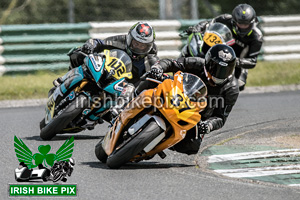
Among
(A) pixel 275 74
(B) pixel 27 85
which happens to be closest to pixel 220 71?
(B) pixel 27 85

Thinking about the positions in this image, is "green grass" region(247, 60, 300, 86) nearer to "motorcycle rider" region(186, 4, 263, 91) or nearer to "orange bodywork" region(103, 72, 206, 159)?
"motorcycle rider" region(186, 4, 263, 91)

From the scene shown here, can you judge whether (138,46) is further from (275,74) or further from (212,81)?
(275,74)

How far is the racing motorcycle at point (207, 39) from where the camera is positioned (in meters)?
11.5

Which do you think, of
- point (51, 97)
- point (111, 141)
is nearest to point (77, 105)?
point (51, 97)

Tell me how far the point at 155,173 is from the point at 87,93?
210cm

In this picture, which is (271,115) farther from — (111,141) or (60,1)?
(60,1)

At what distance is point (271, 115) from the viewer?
35.3 feet

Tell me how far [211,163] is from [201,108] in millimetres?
814

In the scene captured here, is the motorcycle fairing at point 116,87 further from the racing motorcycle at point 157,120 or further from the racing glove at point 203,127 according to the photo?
the racing glove at point 203,127

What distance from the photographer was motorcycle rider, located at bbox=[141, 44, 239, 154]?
23.2ft

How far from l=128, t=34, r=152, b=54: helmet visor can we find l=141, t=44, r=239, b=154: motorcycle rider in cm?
86

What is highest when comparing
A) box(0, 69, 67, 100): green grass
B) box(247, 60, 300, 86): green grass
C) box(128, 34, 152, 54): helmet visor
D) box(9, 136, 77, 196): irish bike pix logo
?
box(128, 34, 152, 54): helmet visor

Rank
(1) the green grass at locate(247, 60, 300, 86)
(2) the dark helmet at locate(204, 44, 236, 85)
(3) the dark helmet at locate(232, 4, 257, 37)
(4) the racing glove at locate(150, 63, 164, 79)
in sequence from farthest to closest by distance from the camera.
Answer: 1. (1) the green grass at locate(247, 60, 300, 86)
2. (3) the dark helmet at locate(232, 4, 257, 37)
3. (4) the racing glove at locate(150, 63, 164, 79)
4. (2) the dark helmet at locate(204, 44, 236, 85)

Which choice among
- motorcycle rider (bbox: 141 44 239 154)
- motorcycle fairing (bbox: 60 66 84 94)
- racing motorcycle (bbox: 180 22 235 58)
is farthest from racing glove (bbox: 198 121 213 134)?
racing motorcycle (bbox: 180 22 235 58)
